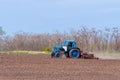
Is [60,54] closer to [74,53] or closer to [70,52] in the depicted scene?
[70,52]

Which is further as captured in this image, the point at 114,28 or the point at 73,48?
the point at 114,28

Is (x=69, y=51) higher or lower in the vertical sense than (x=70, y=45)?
lower

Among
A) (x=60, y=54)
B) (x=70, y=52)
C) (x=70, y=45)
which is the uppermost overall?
(x=70, y=45)

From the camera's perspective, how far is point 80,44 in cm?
5547

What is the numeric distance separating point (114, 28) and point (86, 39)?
144 inches

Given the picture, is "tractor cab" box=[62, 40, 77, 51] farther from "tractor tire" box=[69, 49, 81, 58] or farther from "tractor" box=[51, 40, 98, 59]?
"tractor tire" box=[69, 49, 81, 58]

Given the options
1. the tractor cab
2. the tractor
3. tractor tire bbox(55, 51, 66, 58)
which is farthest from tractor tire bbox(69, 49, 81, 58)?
tractor tire bbox(55, 51, 66, 58)

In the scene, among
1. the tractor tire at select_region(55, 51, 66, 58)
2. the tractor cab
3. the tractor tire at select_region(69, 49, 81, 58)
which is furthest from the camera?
the tractor tire at select_region(55, 51, 66, 58)

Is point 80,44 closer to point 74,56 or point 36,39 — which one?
point 36,39

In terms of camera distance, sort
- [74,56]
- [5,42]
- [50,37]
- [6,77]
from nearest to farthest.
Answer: [6,77] → [74,56] → [50,37] → [5,42]

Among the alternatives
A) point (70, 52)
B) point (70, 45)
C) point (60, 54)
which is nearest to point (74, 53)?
point (70, 52)

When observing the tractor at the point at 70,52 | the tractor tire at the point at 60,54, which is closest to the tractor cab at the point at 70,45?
the tractor at the point at 70,52

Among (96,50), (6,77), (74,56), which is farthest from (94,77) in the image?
(96,50)

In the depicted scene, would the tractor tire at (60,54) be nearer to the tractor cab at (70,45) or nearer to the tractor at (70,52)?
the tractor at (70,52)
